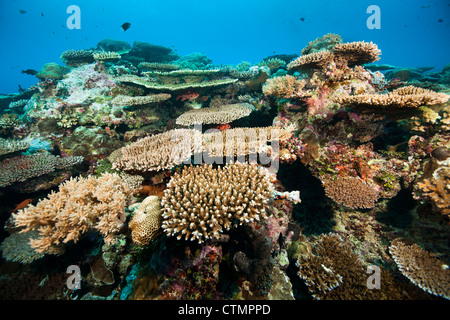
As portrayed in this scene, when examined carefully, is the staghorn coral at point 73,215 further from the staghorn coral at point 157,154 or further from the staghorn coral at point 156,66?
the staghorn coral at point 156,66

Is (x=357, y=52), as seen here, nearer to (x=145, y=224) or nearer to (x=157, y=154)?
(x=157, y=154)

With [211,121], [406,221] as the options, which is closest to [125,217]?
[211,121]

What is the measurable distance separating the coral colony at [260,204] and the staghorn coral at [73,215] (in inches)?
0.9

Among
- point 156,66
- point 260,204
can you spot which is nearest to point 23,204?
point 260,204

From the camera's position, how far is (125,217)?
10.6 feet

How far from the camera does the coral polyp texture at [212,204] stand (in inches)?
105

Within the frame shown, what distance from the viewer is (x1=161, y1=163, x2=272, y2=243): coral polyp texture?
8.77 ft

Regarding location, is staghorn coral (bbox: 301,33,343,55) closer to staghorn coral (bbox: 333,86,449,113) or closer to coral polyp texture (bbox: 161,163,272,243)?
staghorn coral (bbox: 333,86,449,113)

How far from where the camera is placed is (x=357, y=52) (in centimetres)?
571

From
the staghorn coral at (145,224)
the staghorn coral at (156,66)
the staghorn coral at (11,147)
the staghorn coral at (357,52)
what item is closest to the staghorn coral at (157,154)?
the staghorn coral at (145,224)

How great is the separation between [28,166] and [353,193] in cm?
957

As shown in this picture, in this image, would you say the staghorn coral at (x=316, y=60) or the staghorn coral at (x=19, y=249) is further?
the staghorn coral at (x=316, y=60)
